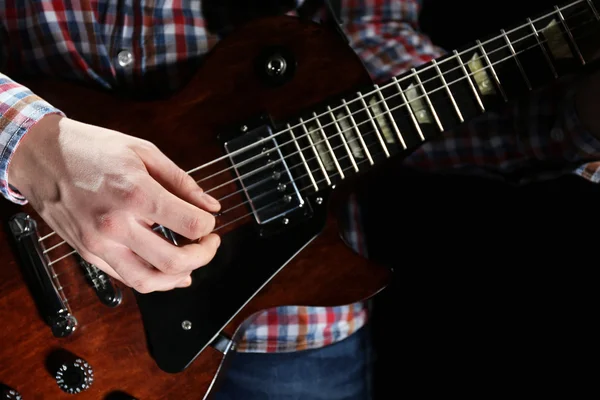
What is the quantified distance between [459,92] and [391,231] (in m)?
0.48

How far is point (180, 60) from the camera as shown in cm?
89

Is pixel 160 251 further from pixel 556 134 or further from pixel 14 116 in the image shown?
pixel 556 134

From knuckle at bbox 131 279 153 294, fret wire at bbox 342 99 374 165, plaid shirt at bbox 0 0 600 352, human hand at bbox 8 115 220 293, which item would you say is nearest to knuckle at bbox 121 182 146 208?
human hand at bbox 8 115 220 293

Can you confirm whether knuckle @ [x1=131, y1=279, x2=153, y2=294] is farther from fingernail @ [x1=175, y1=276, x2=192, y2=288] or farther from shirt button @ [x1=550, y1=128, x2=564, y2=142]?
shirt button @ [x1=550, y1=128, x2=564, y2=142]

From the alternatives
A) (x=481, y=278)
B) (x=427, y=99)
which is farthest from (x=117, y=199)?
(x=481, y=278)

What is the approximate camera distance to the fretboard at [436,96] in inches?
29.9

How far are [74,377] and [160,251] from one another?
273 mm

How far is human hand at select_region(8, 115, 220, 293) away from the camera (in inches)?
24.8

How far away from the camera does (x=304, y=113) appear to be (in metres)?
0.79

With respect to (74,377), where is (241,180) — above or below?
above

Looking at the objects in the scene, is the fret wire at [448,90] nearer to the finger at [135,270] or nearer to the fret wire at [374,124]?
the fret wire at [374,124]

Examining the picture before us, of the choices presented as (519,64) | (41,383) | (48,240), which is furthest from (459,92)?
(41,383)

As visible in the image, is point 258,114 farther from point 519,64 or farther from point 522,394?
point 522,394

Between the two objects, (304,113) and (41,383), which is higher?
(304,113)
